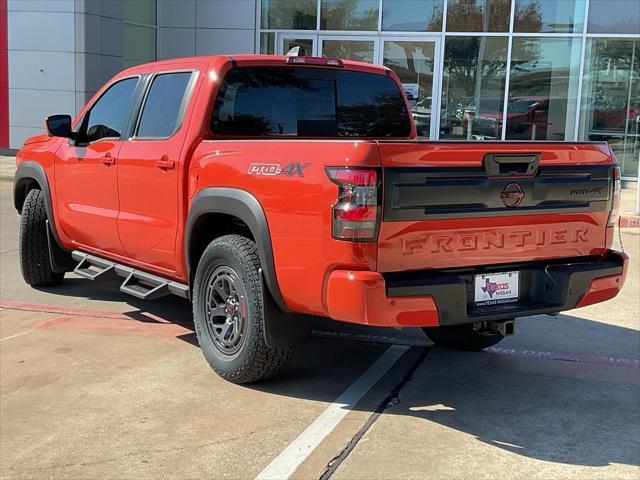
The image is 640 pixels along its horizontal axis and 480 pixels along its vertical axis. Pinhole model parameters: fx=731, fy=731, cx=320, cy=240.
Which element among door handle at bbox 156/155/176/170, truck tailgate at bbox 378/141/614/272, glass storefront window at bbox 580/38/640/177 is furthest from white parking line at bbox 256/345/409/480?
glass storefront window at bbox 580/38/640/177

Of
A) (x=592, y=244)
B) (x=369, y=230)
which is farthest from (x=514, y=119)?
(x=369, y=230)

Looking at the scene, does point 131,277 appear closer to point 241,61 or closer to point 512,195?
point 241,61

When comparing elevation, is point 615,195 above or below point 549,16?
below

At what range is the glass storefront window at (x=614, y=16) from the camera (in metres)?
15.0

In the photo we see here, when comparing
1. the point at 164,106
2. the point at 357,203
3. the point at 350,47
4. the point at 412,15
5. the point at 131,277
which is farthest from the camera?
the point at 350,47

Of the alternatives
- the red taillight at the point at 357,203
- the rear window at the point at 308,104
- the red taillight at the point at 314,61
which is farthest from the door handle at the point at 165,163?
the red taillight at the point at 357,203

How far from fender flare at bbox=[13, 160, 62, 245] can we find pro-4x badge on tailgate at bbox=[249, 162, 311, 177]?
9.90 feet

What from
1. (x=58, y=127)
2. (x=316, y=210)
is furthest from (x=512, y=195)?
(x=58, y=127)

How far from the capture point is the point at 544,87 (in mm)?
15664

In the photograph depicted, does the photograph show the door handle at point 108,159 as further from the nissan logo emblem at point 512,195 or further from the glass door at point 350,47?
the glass door at point 350,47

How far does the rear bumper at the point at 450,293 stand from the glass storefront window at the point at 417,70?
12054mm

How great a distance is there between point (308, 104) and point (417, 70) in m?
11.6

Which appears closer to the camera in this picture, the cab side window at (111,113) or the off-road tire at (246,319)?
the off-road tire at (246,319)

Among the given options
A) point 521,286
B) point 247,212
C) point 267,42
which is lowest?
point 521,286
